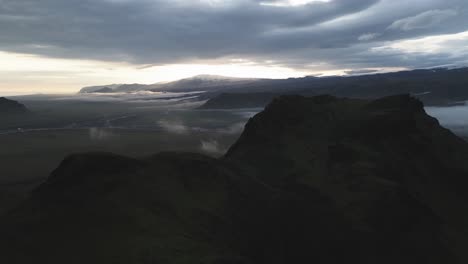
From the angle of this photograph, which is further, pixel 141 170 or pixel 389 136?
pixel 389 136

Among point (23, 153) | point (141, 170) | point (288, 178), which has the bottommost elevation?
point (23, 153)

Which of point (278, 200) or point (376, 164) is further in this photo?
point (376, 164)

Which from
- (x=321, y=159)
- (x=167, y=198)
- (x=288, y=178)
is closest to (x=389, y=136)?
(x=321, y=159)

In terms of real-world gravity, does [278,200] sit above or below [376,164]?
below

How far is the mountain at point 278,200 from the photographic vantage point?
84.0ft

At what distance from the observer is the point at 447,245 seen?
3841 cm

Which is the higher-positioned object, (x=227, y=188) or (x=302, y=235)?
(x=227, y=188)

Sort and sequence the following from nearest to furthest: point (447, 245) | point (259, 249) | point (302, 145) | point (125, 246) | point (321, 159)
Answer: point (125, 246), point (259, 249), point (447, 245), point (321, 159), point (302, 145)

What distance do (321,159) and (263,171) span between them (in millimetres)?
7145

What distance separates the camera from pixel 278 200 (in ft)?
122

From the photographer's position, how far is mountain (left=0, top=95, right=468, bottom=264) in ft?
84.0

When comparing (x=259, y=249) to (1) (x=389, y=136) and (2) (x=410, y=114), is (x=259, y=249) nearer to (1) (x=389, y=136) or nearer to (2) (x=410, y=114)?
(1) (x=389, y=136)

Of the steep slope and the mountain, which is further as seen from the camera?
the steep slope

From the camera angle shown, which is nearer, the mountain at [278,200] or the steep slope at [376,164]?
the mountain at [278,200]
